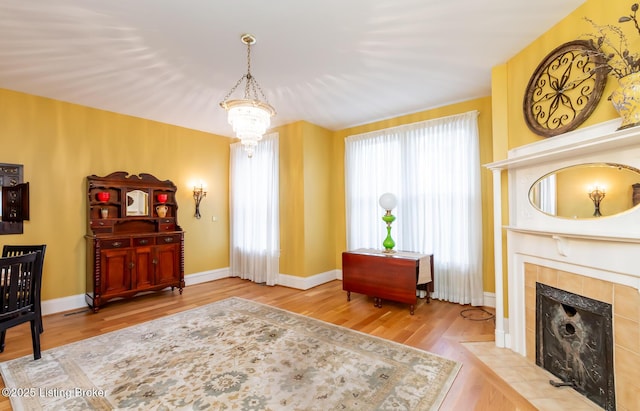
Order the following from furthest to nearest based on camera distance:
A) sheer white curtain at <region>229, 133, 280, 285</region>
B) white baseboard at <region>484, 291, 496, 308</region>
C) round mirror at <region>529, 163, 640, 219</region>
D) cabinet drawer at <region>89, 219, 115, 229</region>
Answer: sheer white curtain at <region>229, 133, 280, 285</region> < cabinet drawer at <region>89, 219, 115, 229</region> < white baseboard at <region>484, 291, 496, 308</region> < round mirror at <region>529, 163, 640, 219</region>

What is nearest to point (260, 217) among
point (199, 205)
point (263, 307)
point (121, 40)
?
point (199, 205)

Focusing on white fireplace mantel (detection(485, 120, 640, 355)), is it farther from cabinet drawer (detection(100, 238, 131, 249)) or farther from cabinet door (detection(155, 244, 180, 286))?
cabinet drawer (detection(100, 238, 131, 249))

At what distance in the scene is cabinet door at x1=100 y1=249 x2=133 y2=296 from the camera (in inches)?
147

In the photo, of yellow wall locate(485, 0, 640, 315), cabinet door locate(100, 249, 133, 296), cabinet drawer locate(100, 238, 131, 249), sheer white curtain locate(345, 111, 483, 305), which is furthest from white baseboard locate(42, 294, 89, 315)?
yellow wall locate(485, 0, 640, 315)

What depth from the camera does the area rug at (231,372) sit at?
1907 millimetres

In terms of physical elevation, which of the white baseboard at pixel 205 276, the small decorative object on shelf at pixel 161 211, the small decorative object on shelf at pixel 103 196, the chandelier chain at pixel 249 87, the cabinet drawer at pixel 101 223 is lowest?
the white baseboard at pixel 205 276

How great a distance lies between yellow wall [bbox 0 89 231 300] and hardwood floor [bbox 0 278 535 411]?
0.79 meters

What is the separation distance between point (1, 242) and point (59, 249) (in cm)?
54

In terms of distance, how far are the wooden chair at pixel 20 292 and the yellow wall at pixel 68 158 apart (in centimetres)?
140

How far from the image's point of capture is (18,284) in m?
2.41

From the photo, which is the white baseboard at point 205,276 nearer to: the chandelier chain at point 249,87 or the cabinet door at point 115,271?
the cabinet door at point 115,271

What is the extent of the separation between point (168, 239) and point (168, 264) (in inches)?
15.1

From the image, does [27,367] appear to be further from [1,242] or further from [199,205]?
[199,205]

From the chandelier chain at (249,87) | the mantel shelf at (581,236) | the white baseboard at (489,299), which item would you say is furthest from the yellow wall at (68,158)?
the mantel shelf at (581,236)
